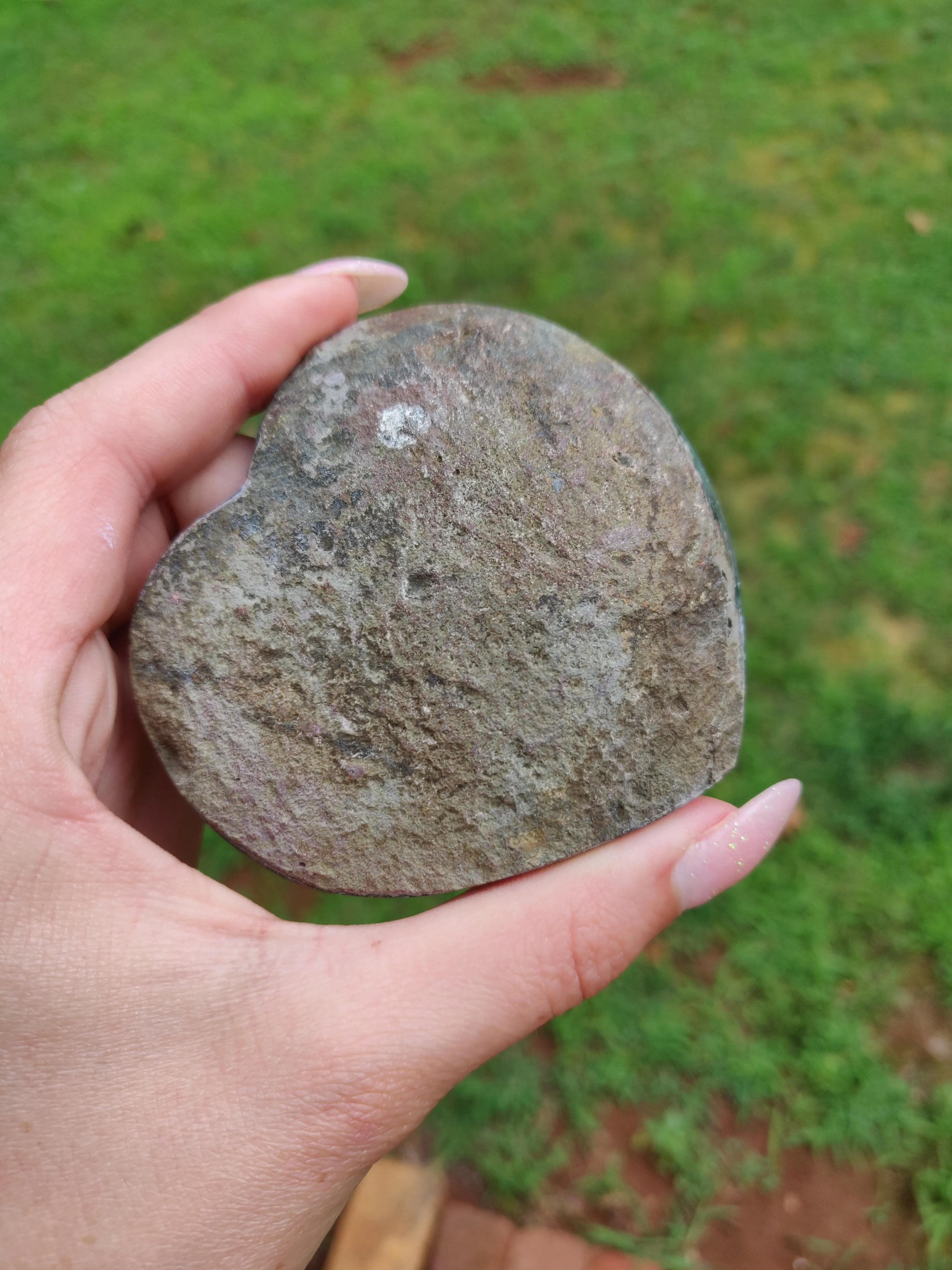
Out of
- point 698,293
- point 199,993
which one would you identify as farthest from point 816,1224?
point 698,293

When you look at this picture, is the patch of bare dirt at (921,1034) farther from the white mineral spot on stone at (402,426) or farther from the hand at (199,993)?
the white mineral spot on stone at (402,426)

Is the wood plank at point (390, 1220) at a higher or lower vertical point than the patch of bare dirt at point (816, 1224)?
higher

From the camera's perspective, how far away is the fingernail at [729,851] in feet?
4.71

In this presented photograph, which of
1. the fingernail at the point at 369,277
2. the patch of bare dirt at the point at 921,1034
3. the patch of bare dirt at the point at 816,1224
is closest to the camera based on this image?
the fingernail at the point at 369,277

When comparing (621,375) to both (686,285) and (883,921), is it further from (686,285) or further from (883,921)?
(686,285)

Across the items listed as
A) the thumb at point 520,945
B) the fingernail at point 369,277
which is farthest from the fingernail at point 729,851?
the fingernail at point 369,277

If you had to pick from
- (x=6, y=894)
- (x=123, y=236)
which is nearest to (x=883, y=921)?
(x=6, y=894)

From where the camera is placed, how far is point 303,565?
4.98 ft

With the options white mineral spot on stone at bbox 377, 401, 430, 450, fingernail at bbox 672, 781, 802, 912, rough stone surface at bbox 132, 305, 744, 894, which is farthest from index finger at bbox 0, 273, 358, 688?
fingernail at bbox 672, 781, 802, 912

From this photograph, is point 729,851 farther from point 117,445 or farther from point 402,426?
point 117,445

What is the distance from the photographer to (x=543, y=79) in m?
3.67

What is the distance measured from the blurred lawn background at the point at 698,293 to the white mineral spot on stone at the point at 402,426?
1394mm

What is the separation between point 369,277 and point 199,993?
148 centimetres

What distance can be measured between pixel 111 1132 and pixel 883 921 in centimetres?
192
